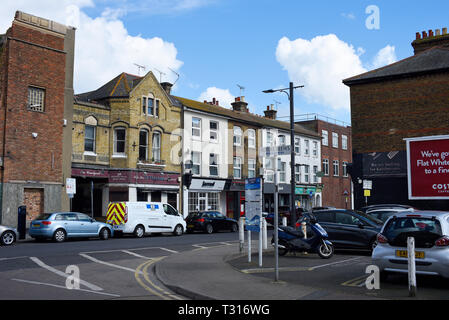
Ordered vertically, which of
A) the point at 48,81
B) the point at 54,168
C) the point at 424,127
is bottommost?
the point at 54,168

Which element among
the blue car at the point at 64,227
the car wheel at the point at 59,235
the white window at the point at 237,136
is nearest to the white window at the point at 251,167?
the white window at the point at 237,136

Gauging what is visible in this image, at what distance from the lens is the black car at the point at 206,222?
2798 centimetres

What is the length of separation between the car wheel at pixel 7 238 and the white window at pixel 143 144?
1440cm

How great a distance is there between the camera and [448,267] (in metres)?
8.45

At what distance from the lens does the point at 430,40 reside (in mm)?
30484

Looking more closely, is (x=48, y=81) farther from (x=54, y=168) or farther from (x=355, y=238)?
(x=355, y=238)

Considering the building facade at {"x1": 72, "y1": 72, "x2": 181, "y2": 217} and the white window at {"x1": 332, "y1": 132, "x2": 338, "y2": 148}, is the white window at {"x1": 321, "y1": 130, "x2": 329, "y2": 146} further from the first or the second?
the building facade at {"x1": 72, "y1": 72, "x2": 181, "y2": 217}

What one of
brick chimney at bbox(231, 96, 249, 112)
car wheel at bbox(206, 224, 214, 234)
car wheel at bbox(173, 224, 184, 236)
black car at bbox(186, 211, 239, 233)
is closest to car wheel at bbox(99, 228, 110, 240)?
car wheel at bbox(173, 224, 184, 236)

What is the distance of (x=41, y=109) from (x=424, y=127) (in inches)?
913

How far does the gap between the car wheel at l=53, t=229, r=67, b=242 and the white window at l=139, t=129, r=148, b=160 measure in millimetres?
12587

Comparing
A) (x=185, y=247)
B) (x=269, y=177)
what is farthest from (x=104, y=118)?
(x=269, y=177)

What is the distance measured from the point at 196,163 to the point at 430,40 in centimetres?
1914

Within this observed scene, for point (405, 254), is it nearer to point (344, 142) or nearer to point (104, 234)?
point (104, 234)

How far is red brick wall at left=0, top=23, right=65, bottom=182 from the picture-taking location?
24.8 meters
